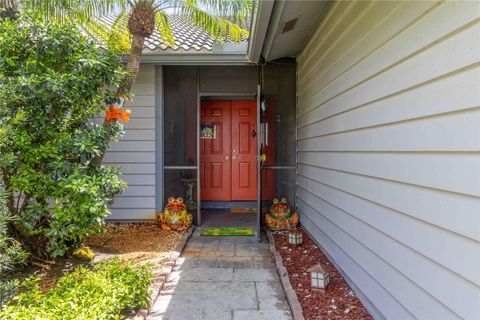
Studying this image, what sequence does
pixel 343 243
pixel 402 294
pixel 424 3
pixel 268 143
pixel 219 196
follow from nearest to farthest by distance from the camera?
pixel 424 3
pixel 402 294
pixel 343 243
pixel 268 143
pixel 219 196

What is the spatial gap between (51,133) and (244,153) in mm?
4240

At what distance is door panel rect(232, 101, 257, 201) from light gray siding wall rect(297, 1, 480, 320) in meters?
3.24

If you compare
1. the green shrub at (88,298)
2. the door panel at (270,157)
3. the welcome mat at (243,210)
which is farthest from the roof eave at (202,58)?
the green shrub at (88,298)

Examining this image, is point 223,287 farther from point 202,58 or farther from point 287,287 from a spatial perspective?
point 202,58

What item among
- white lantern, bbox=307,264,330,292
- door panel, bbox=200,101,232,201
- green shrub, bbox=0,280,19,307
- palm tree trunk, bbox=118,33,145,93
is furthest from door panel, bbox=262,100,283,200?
green shrub, bbox=0,280,19,307

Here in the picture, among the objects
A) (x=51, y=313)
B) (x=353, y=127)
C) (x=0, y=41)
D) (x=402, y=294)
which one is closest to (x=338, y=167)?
(x=353, y=127)

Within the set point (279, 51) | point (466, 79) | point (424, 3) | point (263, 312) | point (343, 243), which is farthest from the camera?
point (279, 51)

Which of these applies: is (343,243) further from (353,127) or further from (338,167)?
(353,127)

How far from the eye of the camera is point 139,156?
5.88 metres

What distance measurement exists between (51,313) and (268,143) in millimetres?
4188

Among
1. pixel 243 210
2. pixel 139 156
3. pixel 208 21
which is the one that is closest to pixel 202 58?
pixel 208 21

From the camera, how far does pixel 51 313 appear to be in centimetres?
224

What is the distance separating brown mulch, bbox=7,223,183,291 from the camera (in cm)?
360

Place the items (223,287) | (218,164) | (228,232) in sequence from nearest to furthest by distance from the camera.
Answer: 1. (223,287)
2. (228,232)
3. (218,164)
